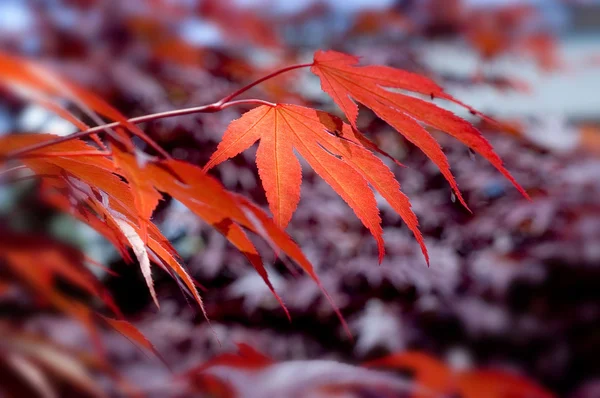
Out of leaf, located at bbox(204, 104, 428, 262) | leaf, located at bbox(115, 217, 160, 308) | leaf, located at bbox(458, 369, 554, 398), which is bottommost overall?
leaf, located at bbox(458, 369, 554, 398)

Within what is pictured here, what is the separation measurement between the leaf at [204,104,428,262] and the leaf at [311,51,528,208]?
22mm

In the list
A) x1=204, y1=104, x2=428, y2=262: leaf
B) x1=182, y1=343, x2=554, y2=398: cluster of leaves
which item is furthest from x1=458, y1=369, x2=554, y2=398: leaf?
x1=204, y1=104, x2=428, y2=262: leaf

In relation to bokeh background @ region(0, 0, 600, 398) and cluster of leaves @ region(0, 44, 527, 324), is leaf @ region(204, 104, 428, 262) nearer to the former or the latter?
cluster of leaves @ region(0, 44, 527, 324)

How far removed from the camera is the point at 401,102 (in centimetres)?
39

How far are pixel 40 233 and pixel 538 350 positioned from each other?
1627 millimetres

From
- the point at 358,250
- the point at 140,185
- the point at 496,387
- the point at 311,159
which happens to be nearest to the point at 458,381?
the point at 496,387

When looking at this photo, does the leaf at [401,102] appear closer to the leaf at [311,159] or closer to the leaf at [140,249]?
the leaf at [311,159]

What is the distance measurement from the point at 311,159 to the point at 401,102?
0.26ft

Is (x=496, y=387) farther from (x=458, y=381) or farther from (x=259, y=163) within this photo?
(x=259, y=163)

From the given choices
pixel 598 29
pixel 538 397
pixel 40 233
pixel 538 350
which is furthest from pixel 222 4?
pixel 598 29

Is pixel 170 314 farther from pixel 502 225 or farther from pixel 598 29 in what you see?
pixel 598 29

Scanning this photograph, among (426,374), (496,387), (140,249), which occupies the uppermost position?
(140,249)

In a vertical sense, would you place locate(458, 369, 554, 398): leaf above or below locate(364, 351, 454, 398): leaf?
below

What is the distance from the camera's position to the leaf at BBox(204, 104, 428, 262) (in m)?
0.39
